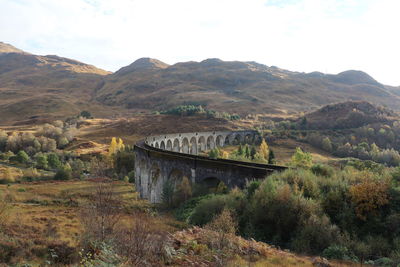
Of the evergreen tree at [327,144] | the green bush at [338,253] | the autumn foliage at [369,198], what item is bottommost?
the evergreen tree at [327,144]

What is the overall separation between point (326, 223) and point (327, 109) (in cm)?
10583

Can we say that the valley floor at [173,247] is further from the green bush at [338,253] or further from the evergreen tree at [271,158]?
the evergreen tree at [271,158]

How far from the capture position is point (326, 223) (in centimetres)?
1401

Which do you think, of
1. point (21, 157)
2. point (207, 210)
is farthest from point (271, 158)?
point (21, 157)

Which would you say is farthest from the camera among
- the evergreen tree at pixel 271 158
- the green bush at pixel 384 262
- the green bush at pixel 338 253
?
the evergreen tree at pixel 271 158

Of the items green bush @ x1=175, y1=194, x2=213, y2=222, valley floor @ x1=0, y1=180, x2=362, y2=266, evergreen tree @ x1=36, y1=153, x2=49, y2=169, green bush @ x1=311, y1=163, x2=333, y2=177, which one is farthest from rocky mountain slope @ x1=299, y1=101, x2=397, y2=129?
valley floor @ x1=0, y1=180, x2=362, y2=266

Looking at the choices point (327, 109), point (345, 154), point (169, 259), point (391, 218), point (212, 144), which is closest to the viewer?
point (169, 259)

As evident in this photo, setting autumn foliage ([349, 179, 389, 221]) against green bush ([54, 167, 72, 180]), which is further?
green bush ([54, 167, 72, 180])

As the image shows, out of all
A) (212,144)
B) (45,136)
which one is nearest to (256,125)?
(212,144)

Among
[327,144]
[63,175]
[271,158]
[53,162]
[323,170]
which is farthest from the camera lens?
[327,144]

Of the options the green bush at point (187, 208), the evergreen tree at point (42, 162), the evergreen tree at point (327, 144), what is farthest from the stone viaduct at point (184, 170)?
the evergreen tree at point (327, 144)

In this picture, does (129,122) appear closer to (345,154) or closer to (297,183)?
(345,154)

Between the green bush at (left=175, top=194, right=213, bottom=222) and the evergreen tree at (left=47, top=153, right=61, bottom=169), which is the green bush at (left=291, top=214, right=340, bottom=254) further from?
the evergreen tree at (left=47, top=153, right=61, bottom=169)

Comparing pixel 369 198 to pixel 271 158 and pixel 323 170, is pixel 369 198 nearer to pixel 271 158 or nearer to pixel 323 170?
pixel 323 170
